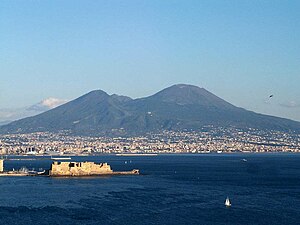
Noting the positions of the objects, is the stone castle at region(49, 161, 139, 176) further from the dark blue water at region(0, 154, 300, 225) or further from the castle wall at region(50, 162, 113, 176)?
the dark blue water at region(0, 154, 300, 225)

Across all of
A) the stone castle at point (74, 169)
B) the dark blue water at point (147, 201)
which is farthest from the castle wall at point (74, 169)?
the dark blue water at point (147, 201)

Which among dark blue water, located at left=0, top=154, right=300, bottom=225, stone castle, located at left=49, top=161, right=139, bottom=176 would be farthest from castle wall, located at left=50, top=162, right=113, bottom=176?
dark blue water, located at left=0, top=154, right=300, bottom=225

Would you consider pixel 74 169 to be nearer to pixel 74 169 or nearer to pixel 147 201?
pixel 74 169

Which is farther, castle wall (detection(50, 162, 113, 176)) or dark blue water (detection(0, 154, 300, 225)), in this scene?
castle wall (detection(50, 162, 113, 176))

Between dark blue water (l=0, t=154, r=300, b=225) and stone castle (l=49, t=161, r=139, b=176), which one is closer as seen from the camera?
dark blue water (l=0, t=154, r=300, b=225)

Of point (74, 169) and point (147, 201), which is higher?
point (74, 169)

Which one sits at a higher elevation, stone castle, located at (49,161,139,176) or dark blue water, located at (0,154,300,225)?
stone castle, located at (49,161,139,176)

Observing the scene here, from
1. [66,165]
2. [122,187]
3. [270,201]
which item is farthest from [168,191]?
[66,165]

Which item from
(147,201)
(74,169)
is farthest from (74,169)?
(147,201)

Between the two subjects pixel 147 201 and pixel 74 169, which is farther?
pixel 74 169

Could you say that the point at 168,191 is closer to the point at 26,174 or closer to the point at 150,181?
the point at 150,181

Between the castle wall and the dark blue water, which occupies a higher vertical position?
the castle wall
